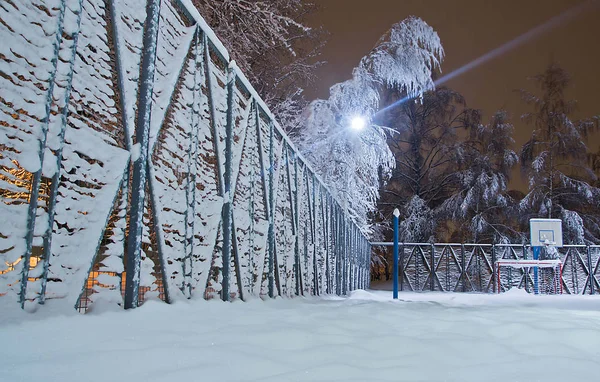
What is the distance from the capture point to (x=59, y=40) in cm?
165

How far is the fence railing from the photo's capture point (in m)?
18.1

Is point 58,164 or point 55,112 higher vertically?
point 55,112

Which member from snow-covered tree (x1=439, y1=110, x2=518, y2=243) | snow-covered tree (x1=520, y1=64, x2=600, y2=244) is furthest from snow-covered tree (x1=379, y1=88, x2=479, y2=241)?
snow-covered tree (x1=520, y1=64, x2=600, y2=244)

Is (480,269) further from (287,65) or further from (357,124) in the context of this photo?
(357,124)

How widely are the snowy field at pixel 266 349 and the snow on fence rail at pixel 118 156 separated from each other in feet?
0.58

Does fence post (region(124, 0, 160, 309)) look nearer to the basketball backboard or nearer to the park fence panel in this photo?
the basketball backboard

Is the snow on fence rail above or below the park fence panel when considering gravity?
above

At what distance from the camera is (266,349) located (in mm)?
1711

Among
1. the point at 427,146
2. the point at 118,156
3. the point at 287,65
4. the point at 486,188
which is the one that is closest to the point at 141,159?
the point at 118,156

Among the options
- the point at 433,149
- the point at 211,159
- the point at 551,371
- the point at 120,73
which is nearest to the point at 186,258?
the point at 211,159

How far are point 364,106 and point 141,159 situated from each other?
23.8 ft

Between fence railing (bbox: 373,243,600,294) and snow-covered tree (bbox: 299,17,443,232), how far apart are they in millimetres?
9347

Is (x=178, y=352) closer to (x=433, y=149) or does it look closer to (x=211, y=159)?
(x=211, y=159)

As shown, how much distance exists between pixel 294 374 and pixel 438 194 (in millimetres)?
23942
